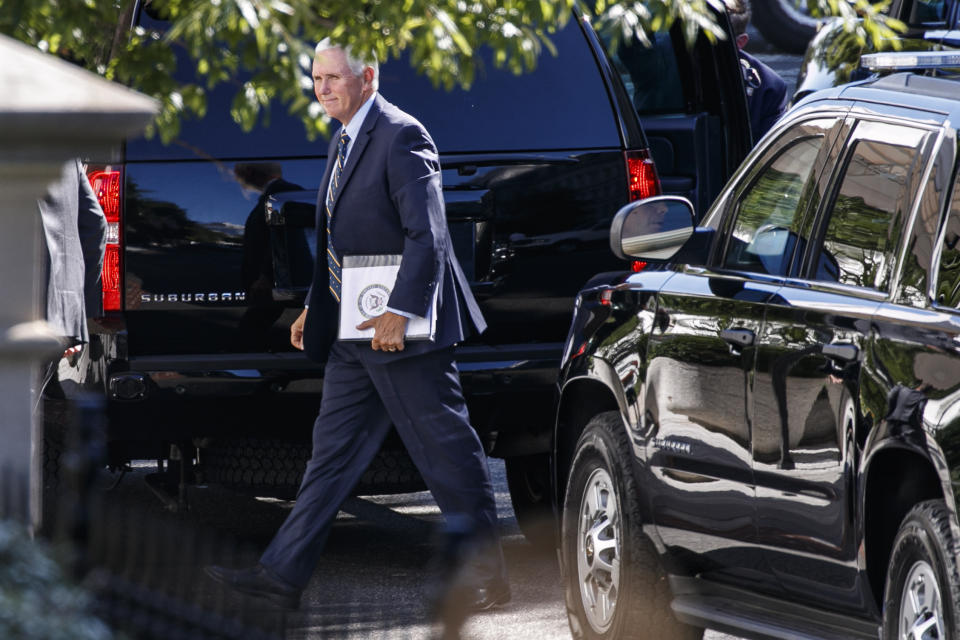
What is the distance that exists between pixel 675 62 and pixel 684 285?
427 centimetres

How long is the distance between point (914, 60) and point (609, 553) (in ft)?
5.66

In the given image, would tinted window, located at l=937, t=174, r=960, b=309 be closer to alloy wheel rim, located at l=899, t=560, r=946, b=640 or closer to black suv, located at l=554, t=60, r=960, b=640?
black suv, located at l=554, t=60, r=960, b=640

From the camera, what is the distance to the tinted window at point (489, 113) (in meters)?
6.84

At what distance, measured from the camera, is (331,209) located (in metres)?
6.38

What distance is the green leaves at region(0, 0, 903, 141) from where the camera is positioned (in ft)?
15.0

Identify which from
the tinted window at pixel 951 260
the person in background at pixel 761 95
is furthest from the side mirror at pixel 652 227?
the person in background at pixel 761 95

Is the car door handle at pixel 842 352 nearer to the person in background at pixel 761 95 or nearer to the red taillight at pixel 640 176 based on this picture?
the red taillight at pixel 640 176

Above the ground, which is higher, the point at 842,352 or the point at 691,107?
the point at 842,352

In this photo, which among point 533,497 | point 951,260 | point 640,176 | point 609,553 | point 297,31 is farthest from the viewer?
point 533,497

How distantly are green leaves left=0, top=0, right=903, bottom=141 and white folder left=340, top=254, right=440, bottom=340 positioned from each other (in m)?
0.85

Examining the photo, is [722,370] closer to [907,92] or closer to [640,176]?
[907,92]

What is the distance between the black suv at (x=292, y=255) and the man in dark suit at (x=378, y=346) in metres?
0.43

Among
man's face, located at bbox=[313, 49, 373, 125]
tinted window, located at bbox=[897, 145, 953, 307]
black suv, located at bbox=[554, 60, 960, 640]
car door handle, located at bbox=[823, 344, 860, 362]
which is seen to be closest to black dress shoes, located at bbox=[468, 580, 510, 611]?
black suv, located at bbox=[554, 60, 960, 640]

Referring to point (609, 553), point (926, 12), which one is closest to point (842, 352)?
point (609, 553)
